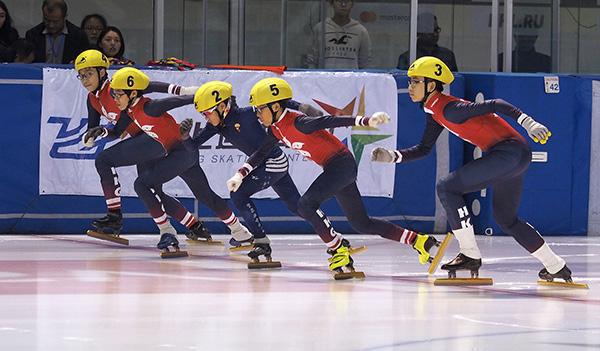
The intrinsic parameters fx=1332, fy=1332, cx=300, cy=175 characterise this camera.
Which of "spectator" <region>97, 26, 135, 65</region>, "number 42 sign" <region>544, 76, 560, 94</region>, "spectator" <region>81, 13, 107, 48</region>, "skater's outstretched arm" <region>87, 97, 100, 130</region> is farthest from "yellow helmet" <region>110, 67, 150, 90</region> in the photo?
"number 42 sign" <region>544, 76, 560, 94</region>

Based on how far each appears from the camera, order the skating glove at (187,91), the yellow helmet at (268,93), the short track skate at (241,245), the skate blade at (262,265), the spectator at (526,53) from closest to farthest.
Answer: the yellow helmet at (268,93)
the skate blade at (262,265)
the skating glove at (187,91)
the short track skate at (241,245)
the spectator at (526,53)

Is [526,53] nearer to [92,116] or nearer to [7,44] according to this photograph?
[92,116]

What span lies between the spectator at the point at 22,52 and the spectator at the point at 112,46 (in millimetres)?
770

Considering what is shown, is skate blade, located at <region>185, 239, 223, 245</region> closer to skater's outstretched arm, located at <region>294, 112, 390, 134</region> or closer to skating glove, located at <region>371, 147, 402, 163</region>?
skater's outstretched arm, located at <region>294, 112, 390, 134</region>

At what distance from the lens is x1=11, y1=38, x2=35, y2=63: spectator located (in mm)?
14852

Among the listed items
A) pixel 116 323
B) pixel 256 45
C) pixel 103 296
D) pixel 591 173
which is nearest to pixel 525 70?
pixel 591 173

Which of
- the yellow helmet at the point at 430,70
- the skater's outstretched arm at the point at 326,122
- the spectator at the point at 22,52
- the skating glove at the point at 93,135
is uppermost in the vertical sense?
the spectator at the point at 22,52

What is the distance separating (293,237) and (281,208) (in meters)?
0.45

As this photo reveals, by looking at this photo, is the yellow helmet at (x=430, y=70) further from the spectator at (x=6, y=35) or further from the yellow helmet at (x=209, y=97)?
the spectator at (x=6, y=35)

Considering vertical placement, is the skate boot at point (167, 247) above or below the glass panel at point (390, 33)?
below

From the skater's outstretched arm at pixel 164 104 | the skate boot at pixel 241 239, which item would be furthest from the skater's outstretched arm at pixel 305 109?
the skate boot at pixel 241 239

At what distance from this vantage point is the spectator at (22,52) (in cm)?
1485

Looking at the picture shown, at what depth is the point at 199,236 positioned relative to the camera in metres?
13.7

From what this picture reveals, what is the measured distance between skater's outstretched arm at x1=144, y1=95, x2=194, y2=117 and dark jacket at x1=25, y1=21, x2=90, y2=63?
2416mm
